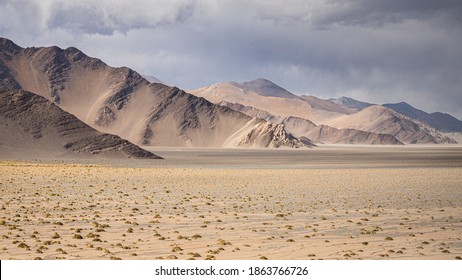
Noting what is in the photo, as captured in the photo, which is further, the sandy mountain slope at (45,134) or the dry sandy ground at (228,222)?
the sandy mountain slope at (45,134)

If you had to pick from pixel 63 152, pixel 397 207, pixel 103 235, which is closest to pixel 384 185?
pixel 397 207

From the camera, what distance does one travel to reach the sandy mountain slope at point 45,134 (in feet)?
281

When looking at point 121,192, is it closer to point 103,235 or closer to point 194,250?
point 103,235

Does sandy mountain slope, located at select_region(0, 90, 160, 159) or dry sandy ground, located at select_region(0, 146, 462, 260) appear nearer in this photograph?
dry sandy ground, located at select_region(0, 146, 462, 260)

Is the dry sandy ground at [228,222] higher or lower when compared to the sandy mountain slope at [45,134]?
lower

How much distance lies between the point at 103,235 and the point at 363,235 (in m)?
7.57

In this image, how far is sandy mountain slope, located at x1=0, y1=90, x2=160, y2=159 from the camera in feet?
281

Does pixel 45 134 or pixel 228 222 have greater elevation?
pixel 45 134

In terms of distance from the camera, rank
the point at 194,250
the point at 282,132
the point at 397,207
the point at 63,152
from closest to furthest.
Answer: the point at 194,250
the point at 397,207
the point at 63,152
the point at 282,132

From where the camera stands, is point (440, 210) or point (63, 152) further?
point (63, 152)

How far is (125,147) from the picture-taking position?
309ft

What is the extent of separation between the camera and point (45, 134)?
90.1m

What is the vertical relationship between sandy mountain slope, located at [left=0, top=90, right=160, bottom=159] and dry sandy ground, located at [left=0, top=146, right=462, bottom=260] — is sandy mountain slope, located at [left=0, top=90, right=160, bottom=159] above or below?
above

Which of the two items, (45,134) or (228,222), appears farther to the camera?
(45,134)
